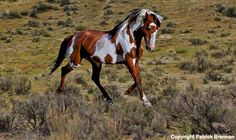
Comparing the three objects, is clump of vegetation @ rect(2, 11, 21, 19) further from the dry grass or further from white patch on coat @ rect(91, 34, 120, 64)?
white patch on coat @ rect(91, 34, 120, 64)

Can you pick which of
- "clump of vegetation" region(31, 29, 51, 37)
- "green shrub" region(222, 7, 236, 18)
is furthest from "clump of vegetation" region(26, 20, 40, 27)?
"green shrub" region(222, 7, 236, 18)

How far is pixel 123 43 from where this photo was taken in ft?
31.7

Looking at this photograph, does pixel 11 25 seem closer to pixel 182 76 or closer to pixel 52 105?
pixel 182 76

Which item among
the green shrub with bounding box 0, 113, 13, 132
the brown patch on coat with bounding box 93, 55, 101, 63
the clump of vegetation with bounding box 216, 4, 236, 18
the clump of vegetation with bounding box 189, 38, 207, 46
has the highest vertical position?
the brown patch on coat with bounding box 93, 55, 101, 63

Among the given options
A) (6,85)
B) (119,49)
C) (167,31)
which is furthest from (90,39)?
(167,31)

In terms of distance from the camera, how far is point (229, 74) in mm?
21609

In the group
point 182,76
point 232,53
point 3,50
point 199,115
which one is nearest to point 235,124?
point 199,115

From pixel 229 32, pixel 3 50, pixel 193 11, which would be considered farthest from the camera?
pixel 193 11

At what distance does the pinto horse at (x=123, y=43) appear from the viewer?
9531mm

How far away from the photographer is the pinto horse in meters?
9.53

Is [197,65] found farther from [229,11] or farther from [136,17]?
[229,11]

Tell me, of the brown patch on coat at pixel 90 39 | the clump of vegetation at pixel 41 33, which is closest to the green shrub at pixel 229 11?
the clump of vegetation at pixel 41 33

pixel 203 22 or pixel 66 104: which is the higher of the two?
pixel 66 104

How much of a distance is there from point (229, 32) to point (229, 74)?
49.5 ft
